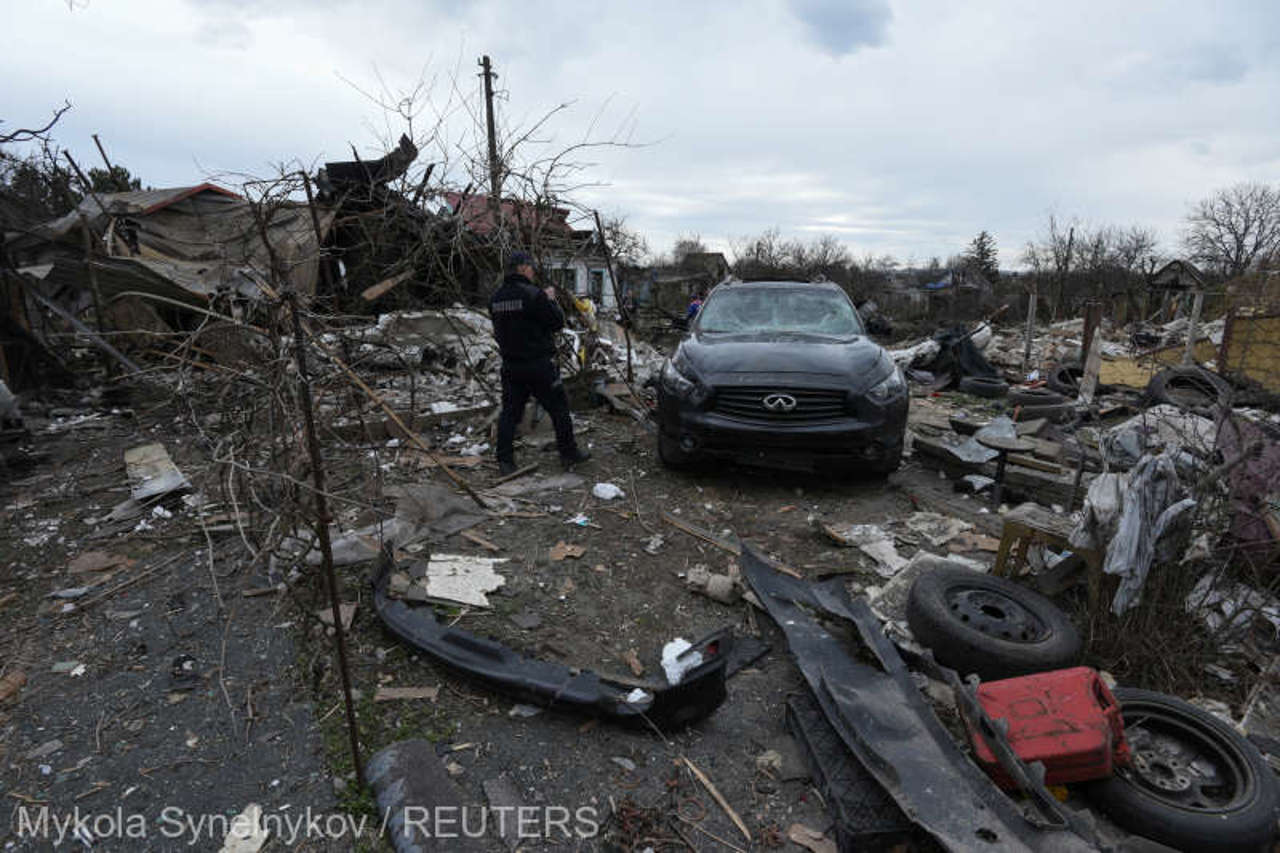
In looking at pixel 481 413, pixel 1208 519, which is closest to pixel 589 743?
pixel 1208 519

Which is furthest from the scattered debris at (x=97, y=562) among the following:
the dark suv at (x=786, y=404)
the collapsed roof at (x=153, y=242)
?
the dark suv at (x=786, y=404)

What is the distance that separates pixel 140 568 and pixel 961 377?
11.5 meters

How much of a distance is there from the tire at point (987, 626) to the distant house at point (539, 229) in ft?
19.9

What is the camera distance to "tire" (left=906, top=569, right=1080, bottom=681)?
2711 mm

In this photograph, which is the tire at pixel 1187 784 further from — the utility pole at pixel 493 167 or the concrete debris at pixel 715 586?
the utility pole at pixel 493 167

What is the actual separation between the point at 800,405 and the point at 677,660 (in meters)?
2.42

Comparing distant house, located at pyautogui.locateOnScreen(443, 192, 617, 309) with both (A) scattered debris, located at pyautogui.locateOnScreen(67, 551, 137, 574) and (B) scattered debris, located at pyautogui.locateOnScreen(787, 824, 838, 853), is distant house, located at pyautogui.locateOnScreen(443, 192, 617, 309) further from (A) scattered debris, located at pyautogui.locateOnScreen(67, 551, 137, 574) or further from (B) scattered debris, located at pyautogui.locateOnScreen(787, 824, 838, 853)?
(B) scattered debris, located at pyautogui.locateOnScreen(787, 824, 838, 853)

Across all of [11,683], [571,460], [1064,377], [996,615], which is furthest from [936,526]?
[1064,377]

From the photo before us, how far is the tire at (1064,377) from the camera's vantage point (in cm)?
1062

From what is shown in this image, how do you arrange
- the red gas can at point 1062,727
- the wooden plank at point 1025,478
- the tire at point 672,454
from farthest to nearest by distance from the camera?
the tire at point 672,454, the wooden plank at point 1025,478, the red gas can at point 1062,727

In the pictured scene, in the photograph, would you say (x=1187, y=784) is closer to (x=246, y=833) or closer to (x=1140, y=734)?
(x=1140, y=734)

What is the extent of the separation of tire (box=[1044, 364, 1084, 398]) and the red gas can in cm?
1000

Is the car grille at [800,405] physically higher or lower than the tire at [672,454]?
higher

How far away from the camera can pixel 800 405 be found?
477cm
